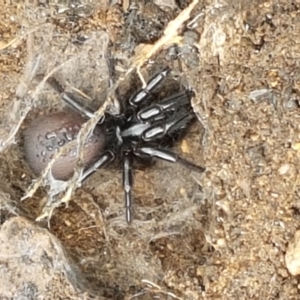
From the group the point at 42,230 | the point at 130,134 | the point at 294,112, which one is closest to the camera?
the point at 294,112

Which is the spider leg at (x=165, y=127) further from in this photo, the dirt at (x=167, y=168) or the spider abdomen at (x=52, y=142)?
the spider abdomen at (x=52, y=142)

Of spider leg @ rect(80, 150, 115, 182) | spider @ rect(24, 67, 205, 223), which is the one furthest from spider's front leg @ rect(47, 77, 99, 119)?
spider leg @ rect(80, 150, 115, 182)

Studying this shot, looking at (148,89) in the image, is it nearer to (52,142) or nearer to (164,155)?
(164,155)

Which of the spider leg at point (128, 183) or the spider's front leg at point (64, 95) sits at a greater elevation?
the spider's front leg at point (64, 95)

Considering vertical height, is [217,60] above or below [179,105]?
above

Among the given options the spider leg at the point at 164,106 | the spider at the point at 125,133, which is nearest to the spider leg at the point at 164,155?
the spider at the point at 125,133

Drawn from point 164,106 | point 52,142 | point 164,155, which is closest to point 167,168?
point 164,155

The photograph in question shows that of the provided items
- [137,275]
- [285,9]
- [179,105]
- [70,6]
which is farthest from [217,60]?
[137,275]

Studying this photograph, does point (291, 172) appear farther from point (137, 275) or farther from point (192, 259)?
point (137, 275)
